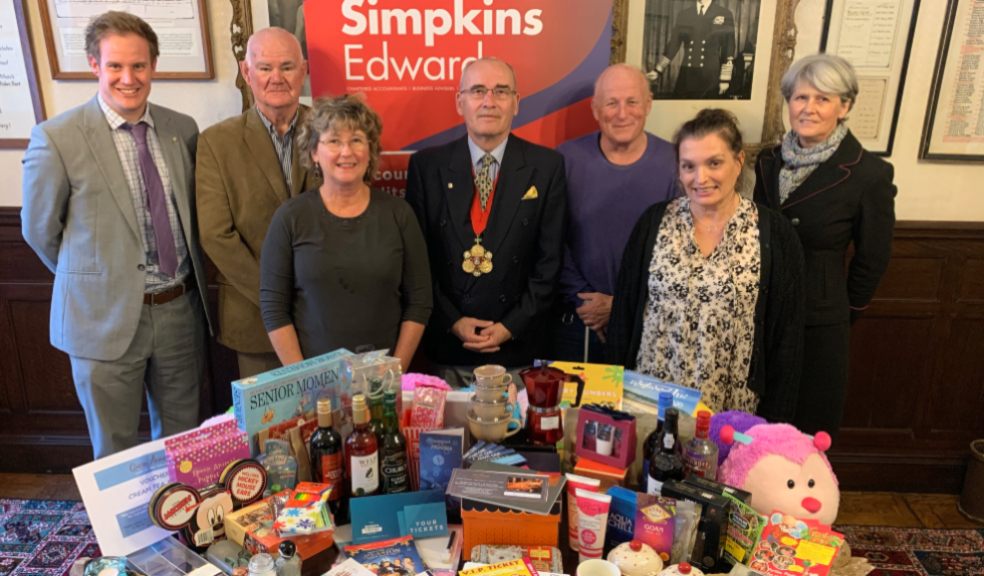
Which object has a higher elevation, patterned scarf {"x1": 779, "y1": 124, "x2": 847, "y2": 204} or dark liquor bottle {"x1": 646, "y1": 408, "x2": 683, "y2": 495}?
patterned scarf {"x1": 779, "y1": 124, "x2": 847, "y2": 204}

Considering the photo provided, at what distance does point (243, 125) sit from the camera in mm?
2430

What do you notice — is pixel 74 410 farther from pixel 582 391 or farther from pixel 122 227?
pixel 582 391

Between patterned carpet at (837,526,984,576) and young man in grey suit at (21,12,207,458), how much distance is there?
283cm

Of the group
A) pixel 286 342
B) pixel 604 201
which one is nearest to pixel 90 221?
pixel 286 342

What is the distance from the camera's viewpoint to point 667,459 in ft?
4.64

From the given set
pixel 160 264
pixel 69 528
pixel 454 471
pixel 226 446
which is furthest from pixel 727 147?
pixel 69 528

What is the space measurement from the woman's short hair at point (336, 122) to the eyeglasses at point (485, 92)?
39 cm

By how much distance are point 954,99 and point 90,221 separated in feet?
11.2

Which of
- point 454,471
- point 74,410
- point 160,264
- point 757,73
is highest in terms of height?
point 757,73

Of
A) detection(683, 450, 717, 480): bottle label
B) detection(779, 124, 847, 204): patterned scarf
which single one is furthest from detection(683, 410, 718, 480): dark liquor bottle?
detection(779, 124, 847, 204): patterned scarf

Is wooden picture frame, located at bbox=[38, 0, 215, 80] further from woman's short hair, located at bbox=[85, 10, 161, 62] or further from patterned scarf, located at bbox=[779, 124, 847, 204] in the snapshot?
patterned scarf, located at bbox=[779, 124, 847, 204]

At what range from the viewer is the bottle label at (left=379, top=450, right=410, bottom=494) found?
1.44m

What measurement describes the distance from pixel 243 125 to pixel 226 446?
1.42m

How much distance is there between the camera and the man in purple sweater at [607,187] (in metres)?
2.47
